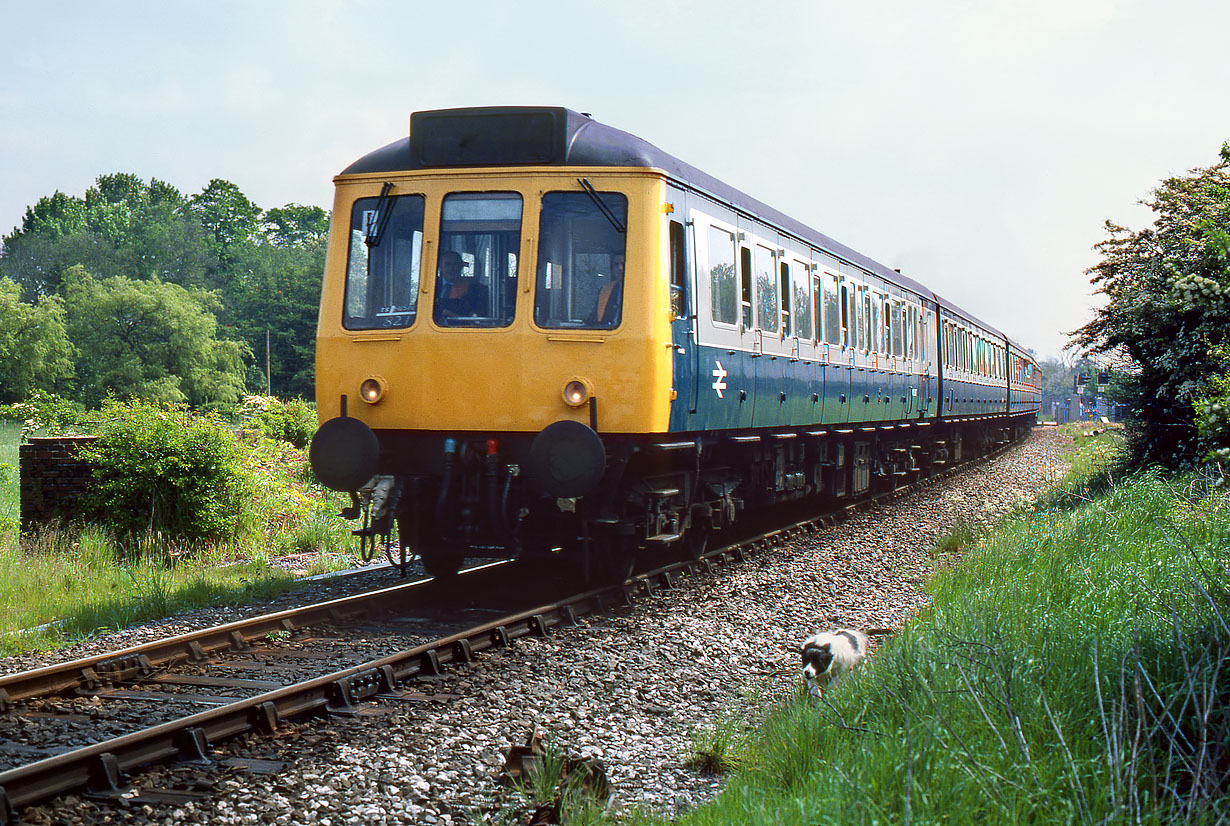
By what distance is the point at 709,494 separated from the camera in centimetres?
1058

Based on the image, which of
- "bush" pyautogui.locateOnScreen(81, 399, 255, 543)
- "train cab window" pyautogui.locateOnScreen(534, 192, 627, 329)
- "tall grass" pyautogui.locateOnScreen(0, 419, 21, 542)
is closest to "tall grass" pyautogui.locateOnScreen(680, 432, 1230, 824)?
"train cab window" pyautogui.locateOnScreen(534, 192, 627, 329)

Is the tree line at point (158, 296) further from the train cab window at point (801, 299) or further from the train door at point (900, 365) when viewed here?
the train cab window at point (801, 299)

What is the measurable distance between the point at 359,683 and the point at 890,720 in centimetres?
299

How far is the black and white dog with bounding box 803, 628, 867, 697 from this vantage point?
5.94 metres

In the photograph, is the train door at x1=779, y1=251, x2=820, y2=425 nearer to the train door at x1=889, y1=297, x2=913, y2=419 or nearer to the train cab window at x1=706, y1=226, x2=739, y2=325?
the train cab window at x1=706, y1=226, x2=739, y2=325

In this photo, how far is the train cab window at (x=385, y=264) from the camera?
29.0 feet

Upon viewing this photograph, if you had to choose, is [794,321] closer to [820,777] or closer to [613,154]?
[613,154]

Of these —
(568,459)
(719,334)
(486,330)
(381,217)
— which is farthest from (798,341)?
(381,217)

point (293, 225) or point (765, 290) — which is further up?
point (293, 225)

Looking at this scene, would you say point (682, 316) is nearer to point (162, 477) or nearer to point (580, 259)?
point (580, 259)

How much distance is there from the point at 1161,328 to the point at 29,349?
59.3 meters

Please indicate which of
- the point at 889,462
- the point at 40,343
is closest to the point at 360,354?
the point at 889,462

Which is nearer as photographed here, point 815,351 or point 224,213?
point 815,351

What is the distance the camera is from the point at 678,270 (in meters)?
9.04
